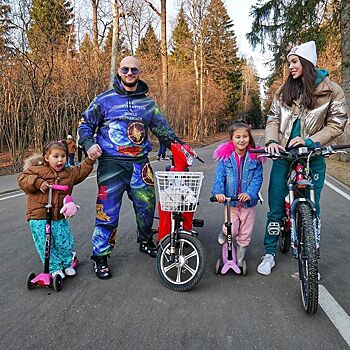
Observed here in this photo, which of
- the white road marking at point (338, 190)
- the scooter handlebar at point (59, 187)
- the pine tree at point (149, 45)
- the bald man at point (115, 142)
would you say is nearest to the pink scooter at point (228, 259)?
the bald man at point (115, 142)

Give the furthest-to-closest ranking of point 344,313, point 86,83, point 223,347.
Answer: point 86,83 < point 344,313 < point 223,347

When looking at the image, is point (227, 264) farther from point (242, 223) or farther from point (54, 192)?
point (54, 192)

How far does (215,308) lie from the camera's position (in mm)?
3145

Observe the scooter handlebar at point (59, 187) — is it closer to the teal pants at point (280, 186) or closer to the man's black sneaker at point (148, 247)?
the man's black sneaker at point (148, 247)

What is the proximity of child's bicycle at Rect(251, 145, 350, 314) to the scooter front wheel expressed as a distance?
0.88 meters

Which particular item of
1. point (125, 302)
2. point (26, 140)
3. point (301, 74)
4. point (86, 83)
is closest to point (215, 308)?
point (125, 302)

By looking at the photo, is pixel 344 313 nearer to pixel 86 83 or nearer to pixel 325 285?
pixel 325 285

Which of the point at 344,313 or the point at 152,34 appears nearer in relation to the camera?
the point at 344,313

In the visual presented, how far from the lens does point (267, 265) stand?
3920 millimetres

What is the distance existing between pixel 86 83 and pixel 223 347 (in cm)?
1832

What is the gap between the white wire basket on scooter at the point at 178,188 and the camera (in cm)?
342

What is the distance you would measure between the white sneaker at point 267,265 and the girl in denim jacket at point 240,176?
220 millimetres

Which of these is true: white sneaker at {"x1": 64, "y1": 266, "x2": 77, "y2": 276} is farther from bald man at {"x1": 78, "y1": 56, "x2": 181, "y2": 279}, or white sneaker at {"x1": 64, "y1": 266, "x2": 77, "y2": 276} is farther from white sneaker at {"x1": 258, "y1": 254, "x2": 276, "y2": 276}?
white sneaker at {"x1": 258, "y1": 254, "x2": 276, "y2": 276}

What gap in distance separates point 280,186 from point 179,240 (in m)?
1.21
